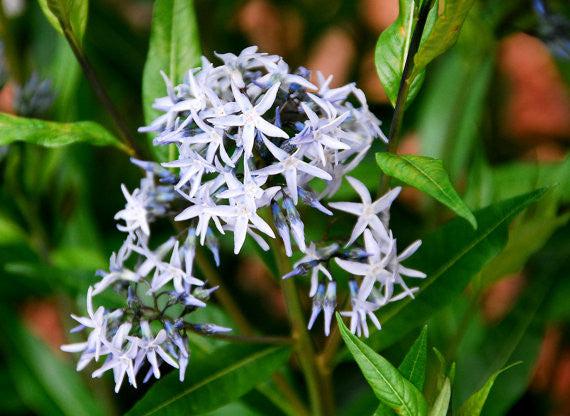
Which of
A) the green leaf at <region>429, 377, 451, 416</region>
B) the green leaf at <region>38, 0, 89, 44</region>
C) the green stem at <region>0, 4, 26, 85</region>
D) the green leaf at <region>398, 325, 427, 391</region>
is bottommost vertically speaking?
the green leaf at <region>429, 377, 451, 416</region>

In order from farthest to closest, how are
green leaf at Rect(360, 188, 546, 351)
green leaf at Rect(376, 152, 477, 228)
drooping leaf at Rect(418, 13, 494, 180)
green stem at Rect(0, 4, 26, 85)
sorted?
green stem at Rect(0, 4, 26, 85) < drooping leaf at Rect(418, 13, 494, 180) < green leaf at Rect(360, 188, 546, 351) < green leaf at Rect(376, 152, 477, 228)

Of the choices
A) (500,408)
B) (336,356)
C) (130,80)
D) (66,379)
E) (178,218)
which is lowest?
(66,379)

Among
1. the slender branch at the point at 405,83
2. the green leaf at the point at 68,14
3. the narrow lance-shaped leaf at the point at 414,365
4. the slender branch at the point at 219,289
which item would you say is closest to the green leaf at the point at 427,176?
the slender branch at the point at 405,83

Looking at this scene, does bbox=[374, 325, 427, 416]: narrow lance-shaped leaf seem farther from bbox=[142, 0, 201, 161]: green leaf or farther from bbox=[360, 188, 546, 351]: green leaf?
bbox=[142, 0, 201, 161]: green leaf

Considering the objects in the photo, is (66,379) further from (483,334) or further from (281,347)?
(483,334)

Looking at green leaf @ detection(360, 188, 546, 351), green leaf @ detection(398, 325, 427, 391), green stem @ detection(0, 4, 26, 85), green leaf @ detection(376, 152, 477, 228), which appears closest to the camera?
green leaf @ detection(376, 152, 477, 228)

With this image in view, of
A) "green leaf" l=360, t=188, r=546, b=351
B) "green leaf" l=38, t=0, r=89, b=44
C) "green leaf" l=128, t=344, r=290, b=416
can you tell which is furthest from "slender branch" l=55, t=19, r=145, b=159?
"green leaf" l=360, t=188, r=546, b=351

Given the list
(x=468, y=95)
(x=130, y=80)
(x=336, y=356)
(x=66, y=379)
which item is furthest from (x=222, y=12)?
(x=336, y=356)
